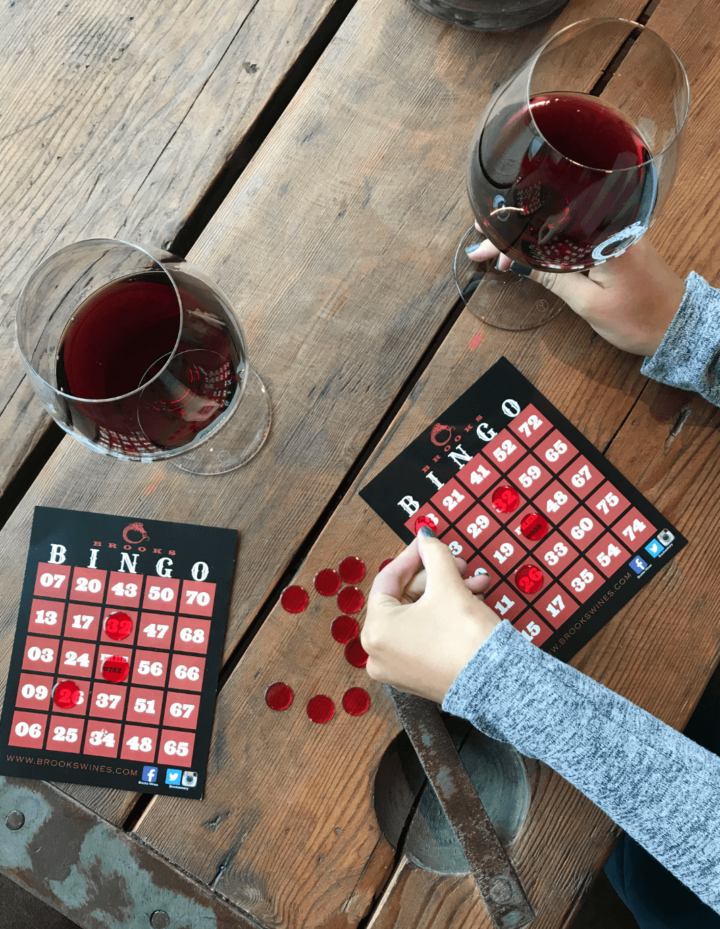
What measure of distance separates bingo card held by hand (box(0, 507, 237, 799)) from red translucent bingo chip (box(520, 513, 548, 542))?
314 mm

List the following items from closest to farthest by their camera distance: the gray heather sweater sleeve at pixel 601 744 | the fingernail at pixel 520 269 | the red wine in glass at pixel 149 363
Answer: the red wine in glass at pixel 149 363 < the gray heather sweater sleeve at pixel 601 744 < the fingernail at pixel 520 269

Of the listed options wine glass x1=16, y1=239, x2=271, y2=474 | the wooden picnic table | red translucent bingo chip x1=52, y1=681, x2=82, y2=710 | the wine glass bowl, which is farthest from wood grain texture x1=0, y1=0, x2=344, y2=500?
red translucent bingo chip x1=52, y1=681, x2=82, y2=710

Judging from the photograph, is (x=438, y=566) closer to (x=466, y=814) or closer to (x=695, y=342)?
(x=466, y=814)

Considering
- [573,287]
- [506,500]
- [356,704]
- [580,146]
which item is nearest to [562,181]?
[580,146]

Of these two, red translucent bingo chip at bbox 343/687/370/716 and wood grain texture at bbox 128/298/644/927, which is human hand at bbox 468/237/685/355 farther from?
red translucent bingo chip at bbox 343/687/370/716

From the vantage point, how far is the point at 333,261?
0.79 m

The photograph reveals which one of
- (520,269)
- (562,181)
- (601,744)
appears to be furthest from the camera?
(520,269)

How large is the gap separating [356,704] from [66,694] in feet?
1.01

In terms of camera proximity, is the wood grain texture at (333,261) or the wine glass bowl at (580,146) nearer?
the wine glass bowl at (580,146)

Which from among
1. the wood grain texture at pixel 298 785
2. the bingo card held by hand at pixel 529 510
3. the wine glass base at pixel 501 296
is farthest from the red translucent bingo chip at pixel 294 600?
the wine glass base at pixel 501 296

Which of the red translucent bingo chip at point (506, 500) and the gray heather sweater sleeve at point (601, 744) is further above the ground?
the red translucent bingo chip at point (506, 500)

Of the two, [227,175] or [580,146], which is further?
[227,175]

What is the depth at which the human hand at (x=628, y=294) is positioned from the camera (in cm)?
73

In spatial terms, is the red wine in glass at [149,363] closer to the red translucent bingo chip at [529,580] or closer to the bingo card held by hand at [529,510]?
the bingo card held by hand at [529,510]
